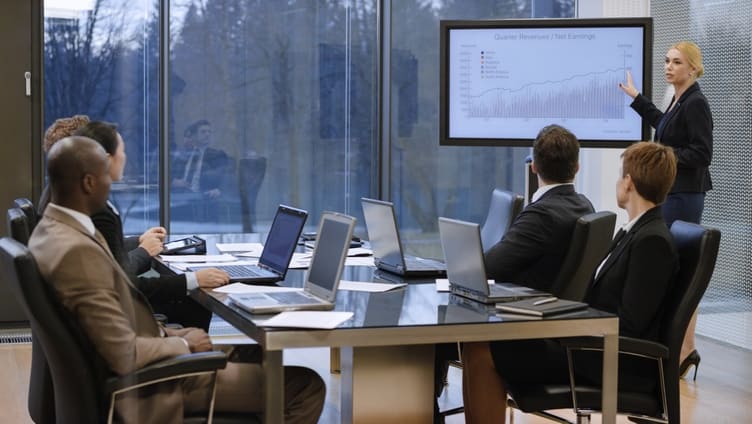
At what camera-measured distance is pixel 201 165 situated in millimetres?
6910

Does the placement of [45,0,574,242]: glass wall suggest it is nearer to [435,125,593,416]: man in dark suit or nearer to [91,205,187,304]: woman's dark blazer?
[91,205,187,304]: woman's dark blazer

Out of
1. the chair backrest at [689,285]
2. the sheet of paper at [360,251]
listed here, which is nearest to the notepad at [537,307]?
the chair backrest at [689,285]

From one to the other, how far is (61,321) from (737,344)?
15.6 ft

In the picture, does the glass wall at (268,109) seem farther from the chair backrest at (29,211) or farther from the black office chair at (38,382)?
the black office chair at (38,382)

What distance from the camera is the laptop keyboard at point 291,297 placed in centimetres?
329

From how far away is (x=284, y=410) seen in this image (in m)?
3.21

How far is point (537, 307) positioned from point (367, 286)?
2.51ft

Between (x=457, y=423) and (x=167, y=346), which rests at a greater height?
(x=167, y=346)

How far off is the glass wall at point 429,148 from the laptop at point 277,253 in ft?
10.9

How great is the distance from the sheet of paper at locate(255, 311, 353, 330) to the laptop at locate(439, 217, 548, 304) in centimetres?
46

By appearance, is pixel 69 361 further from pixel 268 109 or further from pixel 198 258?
pixel 268 109

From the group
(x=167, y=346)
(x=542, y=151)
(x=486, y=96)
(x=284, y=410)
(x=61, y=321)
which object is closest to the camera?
(x=61, y=321)

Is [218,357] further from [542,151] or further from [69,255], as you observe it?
[542,151]

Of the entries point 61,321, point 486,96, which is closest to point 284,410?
point 61,321
